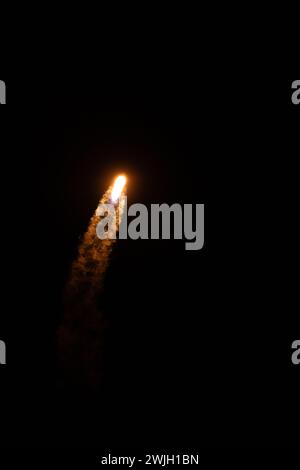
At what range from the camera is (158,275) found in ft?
37.5

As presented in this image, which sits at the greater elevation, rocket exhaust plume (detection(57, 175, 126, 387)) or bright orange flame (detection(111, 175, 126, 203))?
bright orange flame (detection(111, 175, 126, 203))

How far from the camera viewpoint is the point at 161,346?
10.5 m

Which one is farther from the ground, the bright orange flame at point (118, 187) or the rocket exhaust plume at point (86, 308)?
the bright orange flame at point (118, 187)

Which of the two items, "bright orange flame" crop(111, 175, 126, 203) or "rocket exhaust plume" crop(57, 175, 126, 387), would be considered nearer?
"rocket exhaust plume" crop(57, 175, 126, 387)

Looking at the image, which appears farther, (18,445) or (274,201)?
(274,201)

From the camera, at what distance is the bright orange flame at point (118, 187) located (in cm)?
1179

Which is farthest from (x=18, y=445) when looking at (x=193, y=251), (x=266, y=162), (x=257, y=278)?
(x=266, y=162)

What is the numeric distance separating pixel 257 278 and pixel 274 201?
2454mm

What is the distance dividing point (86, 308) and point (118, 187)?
12.0 ft

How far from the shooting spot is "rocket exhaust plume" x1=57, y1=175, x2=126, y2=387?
9570 millimetres

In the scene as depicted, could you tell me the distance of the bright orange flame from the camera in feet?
38.7

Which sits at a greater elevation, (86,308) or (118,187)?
(118,187)

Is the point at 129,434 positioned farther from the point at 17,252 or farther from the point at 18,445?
the point at 17,252

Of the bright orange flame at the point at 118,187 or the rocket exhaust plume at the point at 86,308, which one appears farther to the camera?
the bright orange flame at the point at 118,187
